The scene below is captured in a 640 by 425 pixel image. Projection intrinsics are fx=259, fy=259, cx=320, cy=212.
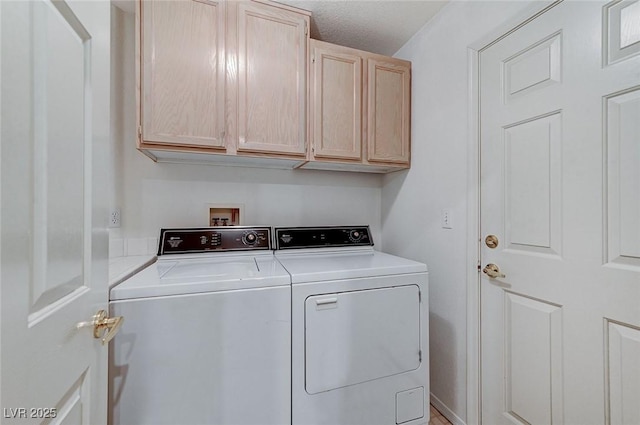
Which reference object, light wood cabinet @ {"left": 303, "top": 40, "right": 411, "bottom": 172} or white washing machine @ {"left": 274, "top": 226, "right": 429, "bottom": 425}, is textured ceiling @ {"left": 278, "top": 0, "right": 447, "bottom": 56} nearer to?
light wood cabinet @ {"left": 303, "top": 40, "right": 411, "bottom": 172}

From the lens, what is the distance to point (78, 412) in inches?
25.7

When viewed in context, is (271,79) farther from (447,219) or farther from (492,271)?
(492,271)

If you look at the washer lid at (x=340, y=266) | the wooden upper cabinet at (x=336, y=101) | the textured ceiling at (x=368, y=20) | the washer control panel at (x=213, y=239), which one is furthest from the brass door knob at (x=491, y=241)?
the textured ceiling at (x=368, y=20)

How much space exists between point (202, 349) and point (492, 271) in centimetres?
143

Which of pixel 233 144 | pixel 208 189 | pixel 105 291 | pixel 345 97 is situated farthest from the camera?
pixel 208 189

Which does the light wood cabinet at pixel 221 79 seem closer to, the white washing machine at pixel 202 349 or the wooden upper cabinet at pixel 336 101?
the wooden upper cabinet at pixel 336 101

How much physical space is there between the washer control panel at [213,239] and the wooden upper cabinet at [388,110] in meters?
0.96

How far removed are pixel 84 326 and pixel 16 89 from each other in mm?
547

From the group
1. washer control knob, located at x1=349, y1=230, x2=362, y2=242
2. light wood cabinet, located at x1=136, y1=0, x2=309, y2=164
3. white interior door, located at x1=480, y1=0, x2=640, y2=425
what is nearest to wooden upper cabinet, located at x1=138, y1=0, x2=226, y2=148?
light wood cabinet, located at x1=136, y1=0, x2=309, y2=164

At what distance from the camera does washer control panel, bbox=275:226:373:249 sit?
5.98 ft

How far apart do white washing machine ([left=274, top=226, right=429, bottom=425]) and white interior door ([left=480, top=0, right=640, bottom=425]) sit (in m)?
0.41

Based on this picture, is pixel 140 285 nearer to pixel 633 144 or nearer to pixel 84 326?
pixel 84 326

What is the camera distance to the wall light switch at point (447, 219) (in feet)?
5.26

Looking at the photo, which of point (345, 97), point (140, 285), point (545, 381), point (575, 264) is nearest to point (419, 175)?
point (345, 97)
